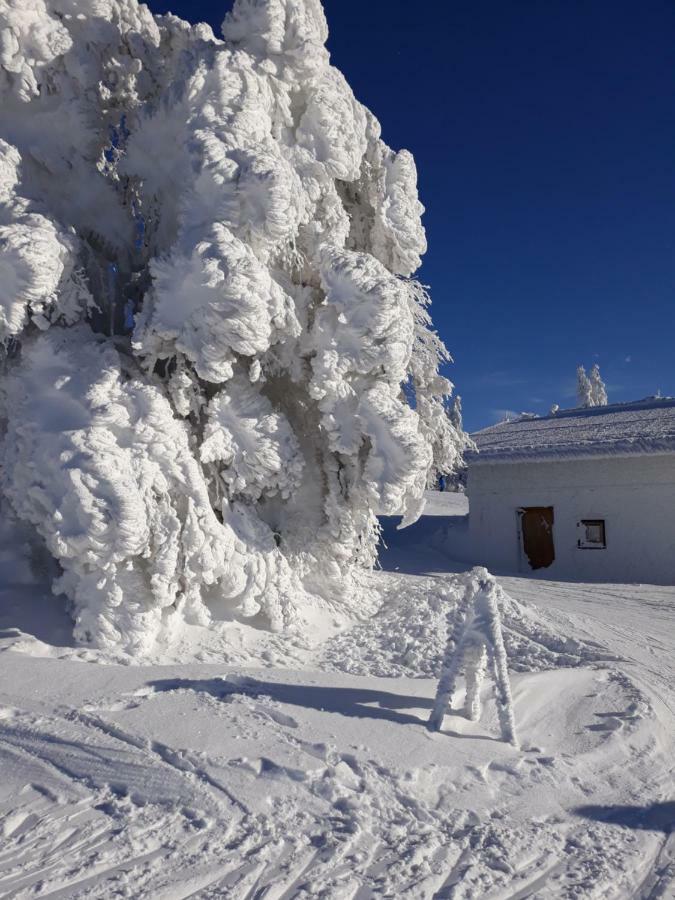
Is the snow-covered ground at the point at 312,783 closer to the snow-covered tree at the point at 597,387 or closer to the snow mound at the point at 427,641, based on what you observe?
the snow mound at the point at 427,641

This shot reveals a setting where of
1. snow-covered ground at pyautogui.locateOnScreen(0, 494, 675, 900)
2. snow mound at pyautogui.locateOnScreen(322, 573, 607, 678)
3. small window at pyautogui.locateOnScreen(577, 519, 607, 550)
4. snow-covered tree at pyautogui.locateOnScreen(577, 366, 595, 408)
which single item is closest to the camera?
snow-covered ground at pyautogui.locateOnScreen(0, 494, 675, 900)

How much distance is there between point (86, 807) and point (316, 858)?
1483 millimetres

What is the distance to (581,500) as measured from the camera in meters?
14.0

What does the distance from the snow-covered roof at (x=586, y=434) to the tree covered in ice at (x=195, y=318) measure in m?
5.80

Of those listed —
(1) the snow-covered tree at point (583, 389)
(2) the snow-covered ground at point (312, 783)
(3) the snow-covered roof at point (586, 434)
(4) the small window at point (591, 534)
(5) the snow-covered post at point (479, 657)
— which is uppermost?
(1) the snow-covered tree at point (583, 389)

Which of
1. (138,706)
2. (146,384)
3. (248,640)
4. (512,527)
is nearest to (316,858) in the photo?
(138,706)

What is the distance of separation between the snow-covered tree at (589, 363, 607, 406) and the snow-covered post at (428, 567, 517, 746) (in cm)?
5084

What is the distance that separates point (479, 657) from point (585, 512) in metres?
9.76

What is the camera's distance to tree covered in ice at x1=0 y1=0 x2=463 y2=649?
274 inches

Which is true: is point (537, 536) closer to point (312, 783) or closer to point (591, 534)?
point (591, 534)

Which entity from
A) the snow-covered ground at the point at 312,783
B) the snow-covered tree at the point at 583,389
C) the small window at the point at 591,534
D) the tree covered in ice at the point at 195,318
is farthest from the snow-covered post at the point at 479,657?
the snow-covered tree at the point at 583,389

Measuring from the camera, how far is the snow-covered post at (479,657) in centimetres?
496

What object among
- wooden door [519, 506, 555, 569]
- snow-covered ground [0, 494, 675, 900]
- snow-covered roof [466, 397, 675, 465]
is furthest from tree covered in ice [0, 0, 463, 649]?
wooden door [519, 506, 555, 569]

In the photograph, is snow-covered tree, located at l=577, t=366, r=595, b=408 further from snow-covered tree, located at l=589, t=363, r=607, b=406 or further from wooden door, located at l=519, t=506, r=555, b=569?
wooden door, located at l=519, t=506, r=555, b=569
